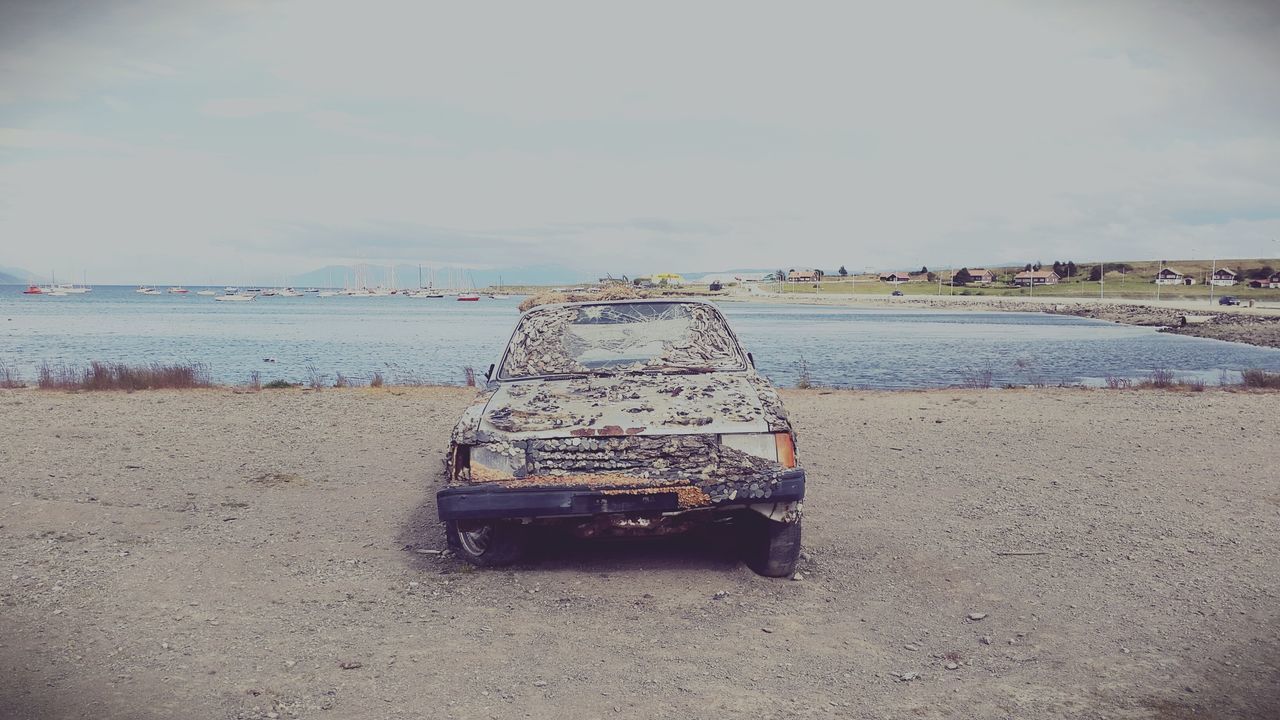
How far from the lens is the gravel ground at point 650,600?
4246mm

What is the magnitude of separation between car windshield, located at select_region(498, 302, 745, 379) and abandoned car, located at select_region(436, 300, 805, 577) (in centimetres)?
43

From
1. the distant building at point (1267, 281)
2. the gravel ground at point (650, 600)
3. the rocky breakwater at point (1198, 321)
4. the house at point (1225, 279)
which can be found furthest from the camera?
the house at point (1225, 279)

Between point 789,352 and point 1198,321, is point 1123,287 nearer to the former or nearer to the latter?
point 1198,321

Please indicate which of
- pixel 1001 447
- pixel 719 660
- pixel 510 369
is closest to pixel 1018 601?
pixel 719 660

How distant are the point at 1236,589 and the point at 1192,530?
1.66 metres

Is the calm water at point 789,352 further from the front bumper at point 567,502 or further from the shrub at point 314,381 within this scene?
the front bumper at point 567,502

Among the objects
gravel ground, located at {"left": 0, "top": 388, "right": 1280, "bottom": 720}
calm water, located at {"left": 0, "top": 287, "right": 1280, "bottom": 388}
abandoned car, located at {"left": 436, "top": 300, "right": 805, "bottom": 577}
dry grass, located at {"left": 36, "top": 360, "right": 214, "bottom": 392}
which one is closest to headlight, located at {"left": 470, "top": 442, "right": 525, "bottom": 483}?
abandoned car, located at {"left": 436, "top": 300, "right": 805, "bottom": 577}

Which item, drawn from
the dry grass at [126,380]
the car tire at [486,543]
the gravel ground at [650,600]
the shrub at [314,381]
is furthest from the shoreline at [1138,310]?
the car tire at [486,543]

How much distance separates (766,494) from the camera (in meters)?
5.46

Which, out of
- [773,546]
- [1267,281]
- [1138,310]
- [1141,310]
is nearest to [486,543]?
[773,546]

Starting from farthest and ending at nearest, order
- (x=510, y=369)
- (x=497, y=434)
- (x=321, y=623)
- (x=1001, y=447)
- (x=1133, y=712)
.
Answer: (x=1001, y=447) < (x=510, y=369) < (x=497, y=434) < (x=321, y=623) < (x=1133, y=712)

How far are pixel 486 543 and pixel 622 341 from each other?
1.95 m

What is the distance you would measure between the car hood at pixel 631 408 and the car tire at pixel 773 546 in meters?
0.65

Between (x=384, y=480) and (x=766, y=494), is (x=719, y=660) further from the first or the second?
(x=384, y=480)
